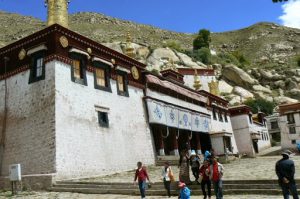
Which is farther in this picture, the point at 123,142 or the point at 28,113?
the point at 123,142

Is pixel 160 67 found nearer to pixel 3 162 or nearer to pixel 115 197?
pixel 3 162

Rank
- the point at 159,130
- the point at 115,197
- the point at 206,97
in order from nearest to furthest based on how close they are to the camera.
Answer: the point at 115,197 < the point at 159,130 < the point at 206,97

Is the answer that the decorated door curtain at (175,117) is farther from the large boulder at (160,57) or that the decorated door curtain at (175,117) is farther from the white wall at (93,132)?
the large boulder at (160,57)

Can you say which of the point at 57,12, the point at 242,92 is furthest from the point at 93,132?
the point at 242,92

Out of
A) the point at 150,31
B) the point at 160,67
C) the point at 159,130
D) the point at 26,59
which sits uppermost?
the point at 150,31

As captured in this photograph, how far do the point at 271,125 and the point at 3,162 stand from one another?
51415mm

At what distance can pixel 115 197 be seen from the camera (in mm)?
13844

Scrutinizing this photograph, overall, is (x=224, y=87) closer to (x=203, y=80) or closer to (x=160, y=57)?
(x=203, y=80)

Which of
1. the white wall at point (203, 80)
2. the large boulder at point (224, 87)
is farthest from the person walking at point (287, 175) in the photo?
the large boulder at point (224, 87)

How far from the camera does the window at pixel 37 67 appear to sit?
19.5 m

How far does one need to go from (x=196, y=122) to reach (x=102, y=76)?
13029 millimetres

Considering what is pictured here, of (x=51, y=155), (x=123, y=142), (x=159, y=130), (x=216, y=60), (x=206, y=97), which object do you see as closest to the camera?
(x=51, y=155)

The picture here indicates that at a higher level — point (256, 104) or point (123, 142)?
point (256, 104)

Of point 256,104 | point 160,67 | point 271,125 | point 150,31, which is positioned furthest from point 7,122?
point 150,31
